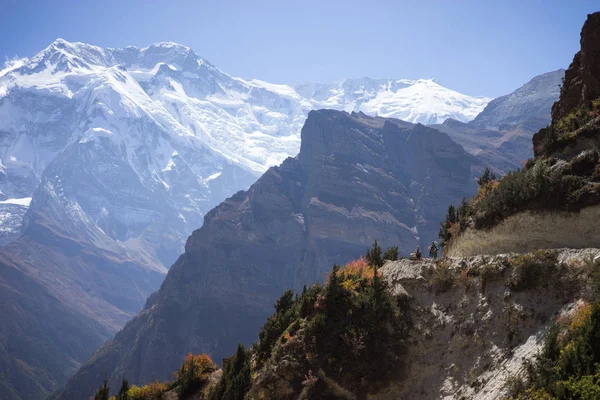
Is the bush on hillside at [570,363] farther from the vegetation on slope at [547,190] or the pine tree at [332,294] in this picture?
the pine tree at [332,294]

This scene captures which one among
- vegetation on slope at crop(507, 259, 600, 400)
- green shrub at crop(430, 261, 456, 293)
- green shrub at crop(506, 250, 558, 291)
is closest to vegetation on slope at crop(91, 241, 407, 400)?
green shrub at crop(430, 261, 456, 293)

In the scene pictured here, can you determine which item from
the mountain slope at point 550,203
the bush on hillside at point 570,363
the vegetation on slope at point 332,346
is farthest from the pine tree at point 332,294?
the bush on hillside at point 570,363

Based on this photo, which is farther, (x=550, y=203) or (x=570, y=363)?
(x=550, y=203)

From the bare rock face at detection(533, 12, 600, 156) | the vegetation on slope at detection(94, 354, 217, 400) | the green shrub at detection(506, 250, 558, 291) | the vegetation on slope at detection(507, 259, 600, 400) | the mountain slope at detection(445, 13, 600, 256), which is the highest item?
the bare rock face at detection(533, 12, 600, 156)

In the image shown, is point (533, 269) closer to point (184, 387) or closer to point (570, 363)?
point (570, 363)

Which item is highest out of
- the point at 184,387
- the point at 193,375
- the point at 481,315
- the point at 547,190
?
the point at 547,190

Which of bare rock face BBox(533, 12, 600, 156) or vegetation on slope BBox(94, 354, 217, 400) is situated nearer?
bare rock face BBox(533, 12, 600, 156)

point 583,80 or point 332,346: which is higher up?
point 583,80

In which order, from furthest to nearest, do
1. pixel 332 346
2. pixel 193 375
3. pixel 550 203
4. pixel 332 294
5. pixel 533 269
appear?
pixel 193 375, pixel 332 294, pixel 332 346, pixel 550 203, pixel 533 269

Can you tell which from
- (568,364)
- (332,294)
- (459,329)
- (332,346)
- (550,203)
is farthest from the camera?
(332,294)

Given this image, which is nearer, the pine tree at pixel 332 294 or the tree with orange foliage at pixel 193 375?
the pine tree at pixel 332 294

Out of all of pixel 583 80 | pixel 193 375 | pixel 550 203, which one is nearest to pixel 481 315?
pixel 550 203

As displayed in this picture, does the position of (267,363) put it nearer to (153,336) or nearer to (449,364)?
(449,364)

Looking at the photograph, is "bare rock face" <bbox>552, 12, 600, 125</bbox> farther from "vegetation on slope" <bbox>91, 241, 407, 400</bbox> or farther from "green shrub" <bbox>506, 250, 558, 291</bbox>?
"vegetation on slope" <bbox>91, 241, 407, 400</bbox>
